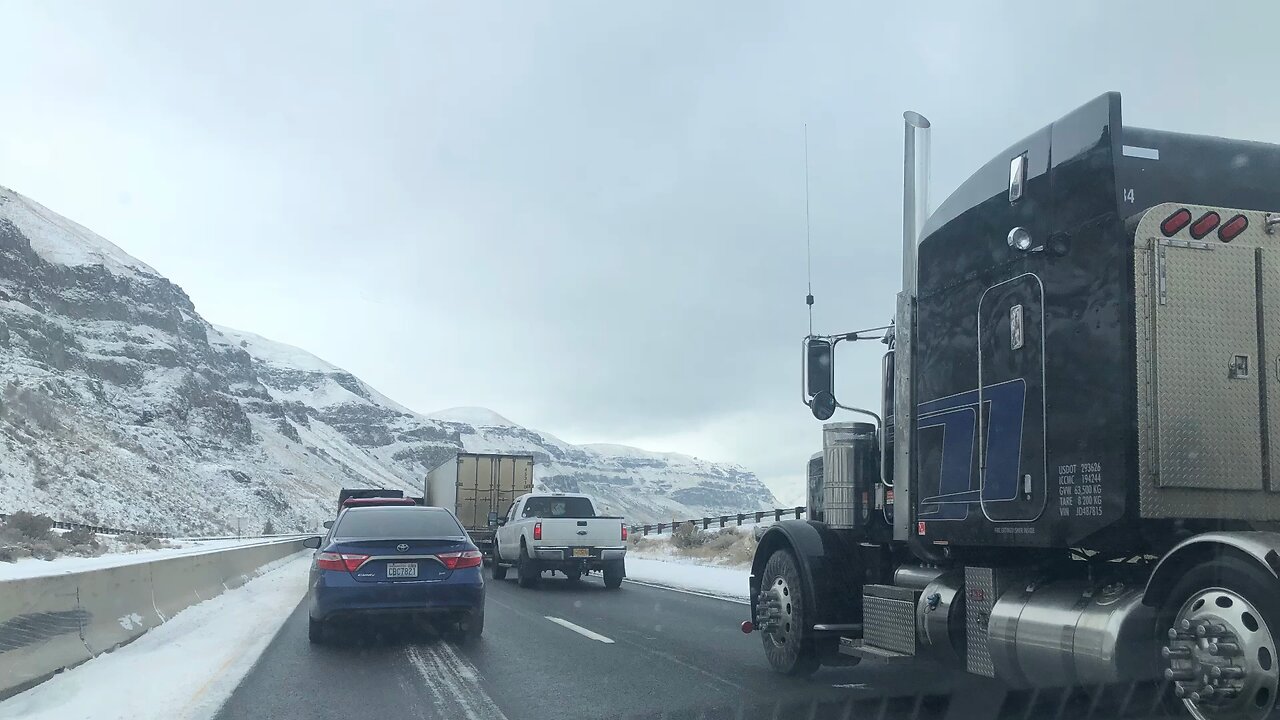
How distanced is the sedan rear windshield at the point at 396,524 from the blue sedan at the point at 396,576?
0.03 feet

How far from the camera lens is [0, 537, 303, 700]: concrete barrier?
722 cm

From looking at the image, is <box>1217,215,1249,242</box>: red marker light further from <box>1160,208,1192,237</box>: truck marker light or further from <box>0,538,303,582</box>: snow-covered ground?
<box>0,538,303,582</box>: snow-covered ground

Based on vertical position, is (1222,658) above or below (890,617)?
above

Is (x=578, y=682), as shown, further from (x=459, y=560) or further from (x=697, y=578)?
(x=697, y=578)

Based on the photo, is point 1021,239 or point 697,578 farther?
point 697,578

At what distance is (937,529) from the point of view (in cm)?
662

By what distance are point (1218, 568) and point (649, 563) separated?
78.1 ft

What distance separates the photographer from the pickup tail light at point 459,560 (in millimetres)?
10633

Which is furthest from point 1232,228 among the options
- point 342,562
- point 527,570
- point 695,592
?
point 527,570

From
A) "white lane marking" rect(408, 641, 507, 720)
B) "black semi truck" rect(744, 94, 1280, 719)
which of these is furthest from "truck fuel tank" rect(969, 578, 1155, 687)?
"white lane marking" rect(408, 641, 507, 720)

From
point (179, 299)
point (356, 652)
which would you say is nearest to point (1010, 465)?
point (356, 652)

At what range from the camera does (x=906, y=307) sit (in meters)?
7.34

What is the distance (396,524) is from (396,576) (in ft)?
2.66

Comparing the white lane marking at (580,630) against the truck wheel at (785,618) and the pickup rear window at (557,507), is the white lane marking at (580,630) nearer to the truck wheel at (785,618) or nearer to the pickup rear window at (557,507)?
the truck wheel at (785,618)
